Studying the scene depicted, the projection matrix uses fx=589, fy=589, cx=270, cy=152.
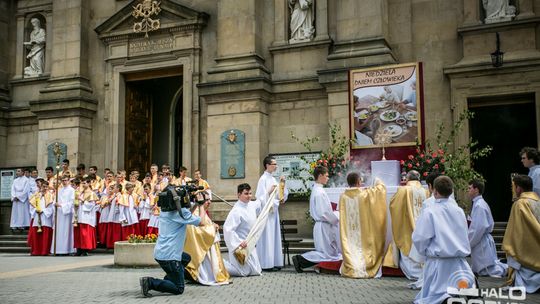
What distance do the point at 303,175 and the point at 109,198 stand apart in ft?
18.1

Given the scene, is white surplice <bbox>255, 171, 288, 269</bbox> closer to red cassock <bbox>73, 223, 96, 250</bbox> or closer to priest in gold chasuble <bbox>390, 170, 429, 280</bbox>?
priest in gold chasuble <bbox>390, 170, 429, 280</bbox>

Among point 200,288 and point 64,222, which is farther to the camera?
point 64,222

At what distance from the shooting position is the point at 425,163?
42.2 ft


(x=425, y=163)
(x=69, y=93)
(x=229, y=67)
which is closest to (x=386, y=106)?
(x=425, y=163)

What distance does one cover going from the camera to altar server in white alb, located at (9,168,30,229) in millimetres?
19312

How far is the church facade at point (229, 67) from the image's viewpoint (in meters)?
16.1

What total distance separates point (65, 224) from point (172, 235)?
896 cm

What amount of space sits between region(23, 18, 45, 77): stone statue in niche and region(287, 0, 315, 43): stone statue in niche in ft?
32.8

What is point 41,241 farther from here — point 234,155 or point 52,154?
point 234,155

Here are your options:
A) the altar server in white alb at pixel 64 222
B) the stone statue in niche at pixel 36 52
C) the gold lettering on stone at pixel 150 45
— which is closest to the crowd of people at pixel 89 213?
the altar server in white alb at pixel 64 222

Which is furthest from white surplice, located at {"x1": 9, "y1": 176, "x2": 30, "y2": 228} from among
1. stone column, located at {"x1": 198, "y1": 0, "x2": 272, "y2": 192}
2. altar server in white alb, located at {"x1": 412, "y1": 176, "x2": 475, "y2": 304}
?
altar server in white alb, located at {"x1": 412, "y1": 176, "x2": 475, "y2": 304}

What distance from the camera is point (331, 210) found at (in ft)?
37.9

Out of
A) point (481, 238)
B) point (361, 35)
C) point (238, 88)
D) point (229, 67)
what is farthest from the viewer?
point (229, 67)

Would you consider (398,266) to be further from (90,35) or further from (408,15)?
(90,35)
